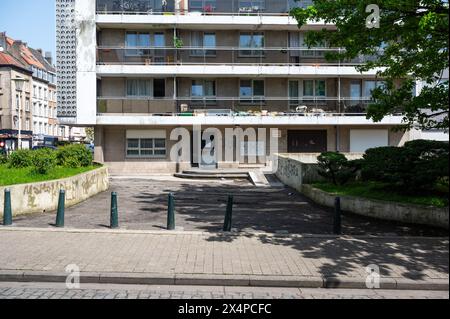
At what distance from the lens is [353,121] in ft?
104

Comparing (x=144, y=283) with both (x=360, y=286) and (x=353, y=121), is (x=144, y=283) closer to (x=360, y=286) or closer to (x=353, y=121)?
(x=360, y=286)

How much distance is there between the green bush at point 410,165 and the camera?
12.1 metres

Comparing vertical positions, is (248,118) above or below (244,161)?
above

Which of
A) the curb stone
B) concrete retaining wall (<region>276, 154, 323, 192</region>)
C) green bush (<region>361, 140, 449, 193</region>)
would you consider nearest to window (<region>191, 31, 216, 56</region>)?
concrete retaining wall (<region>276, 154, 323, 192</region>)

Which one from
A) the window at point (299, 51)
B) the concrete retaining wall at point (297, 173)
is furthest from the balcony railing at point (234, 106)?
the concrete retaining wall at point (297, 173)

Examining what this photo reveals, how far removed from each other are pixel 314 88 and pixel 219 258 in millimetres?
26734

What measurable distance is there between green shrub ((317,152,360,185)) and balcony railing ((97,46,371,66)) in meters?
15.9

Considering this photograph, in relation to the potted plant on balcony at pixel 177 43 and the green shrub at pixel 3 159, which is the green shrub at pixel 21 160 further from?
the potted plant on balcony at pixel 177 43

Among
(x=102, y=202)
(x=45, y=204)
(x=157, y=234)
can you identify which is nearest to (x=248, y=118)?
(x=102, y=202)

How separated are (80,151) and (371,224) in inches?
459

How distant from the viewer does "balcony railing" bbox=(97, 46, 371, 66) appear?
31.4m

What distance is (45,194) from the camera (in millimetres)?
12914

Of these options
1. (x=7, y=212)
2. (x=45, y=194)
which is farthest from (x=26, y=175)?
(x=7, y=212)

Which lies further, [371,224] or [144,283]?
[371,224]
